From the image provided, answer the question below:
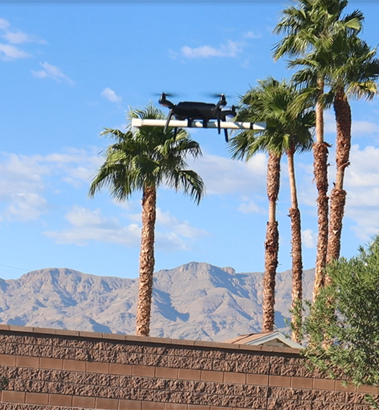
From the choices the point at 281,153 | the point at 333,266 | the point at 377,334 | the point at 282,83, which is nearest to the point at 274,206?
the point at 281,153

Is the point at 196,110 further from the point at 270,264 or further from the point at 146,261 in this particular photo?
the point at 270,264

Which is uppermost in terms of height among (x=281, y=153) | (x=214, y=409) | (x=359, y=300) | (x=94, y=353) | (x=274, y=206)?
(x=281, y=153)

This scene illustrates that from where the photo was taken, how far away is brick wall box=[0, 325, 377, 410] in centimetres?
2358

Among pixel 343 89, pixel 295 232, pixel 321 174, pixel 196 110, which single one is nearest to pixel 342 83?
pixel 343 89

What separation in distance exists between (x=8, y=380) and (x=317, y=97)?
16634 millimetres

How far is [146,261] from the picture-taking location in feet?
107

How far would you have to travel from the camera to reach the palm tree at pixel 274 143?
3522 centimetres

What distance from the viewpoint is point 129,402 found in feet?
78.0

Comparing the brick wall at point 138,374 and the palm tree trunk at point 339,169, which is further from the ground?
the palm tree trunk at point 339,169

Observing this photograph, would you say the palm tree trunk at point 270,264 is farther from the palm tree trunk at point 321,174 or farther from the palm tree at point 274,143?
the palm tree trunk at point 321,174

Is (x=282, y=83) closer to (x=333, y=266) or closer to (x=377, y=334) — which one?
(x=333, y=266)

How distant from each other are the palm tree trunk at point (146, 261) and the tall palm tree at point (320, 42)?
6.53 meters

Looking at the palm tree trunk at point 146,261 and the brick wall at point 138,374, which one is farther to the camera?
the palm tree trunk at point 146,261

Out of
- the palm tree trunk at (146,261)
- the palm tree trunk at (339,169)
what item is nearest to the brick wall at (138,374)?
the palm tree trunk at (339,169)
